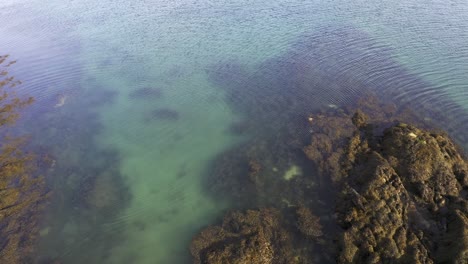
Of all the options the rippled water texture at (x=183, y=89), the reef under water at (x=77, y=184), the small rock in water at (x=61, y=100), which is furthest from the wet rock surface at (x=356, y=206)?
the small rock in water at (x=61, y=100)

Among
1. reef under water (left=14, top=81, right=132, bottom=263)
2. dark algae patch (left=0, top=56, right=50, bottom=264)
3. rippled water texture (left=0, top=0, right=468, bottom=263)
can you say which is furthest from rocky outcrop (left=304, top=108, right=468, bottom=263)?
dark algae patch (left=0, top=56, right=50, bottom=264)

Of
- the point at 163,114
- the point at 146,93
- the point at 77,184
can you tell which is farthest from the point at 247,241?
the point at 146,93

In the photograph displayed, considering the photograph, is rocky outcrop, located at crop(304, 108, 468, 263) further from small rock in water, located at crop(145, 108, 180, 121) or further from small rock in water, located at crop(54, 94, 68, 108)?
small rock in water, located at crop(54, 94, 68, 108)

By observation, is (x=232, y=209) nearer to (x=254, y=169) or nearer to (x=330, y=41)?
(x=254, y=169)

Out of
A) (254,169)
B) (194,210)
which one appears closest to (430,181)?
(254,169)

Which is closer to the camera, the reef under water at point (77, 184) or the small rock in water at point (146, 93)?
the reef under water at point (77, 184)

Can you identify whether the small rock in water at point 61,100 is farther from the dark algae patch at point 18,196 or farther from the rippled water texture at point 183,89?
the dark algae patch at point 18,196

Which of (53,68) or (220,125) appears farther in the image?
(53,68)
